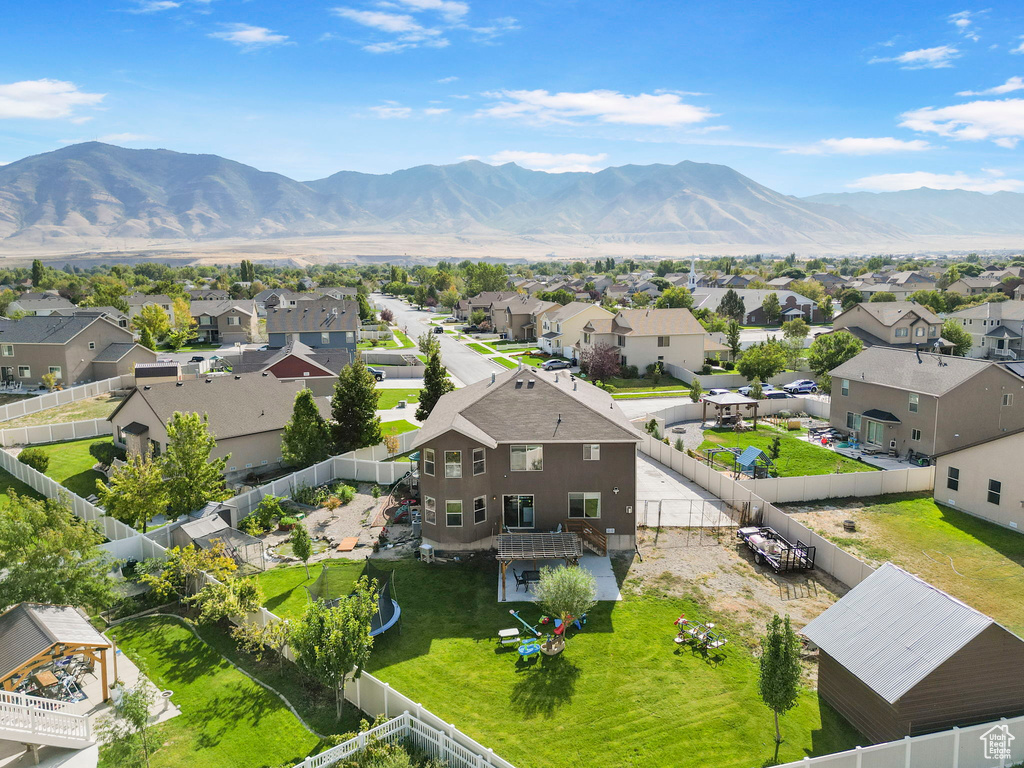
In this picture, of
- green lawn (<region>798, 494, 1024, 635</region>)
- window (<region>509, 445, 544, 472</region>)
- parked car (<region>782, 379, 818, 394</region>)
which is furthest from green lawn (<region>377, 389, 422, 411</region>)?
green lawn (<region>798, 494, 1024, 635</region>)

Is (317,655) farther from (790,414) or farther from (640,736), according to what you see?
(790,414)

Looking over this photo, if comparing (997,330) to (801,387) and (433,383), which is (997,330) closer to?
(801,387)

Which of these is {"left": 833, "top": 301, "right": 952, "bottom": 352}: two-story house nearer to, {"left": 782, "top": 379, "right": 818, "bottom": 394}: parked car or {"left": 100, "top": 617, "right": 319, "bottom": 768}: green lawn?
{"left": 782, "top": 379, "right": 818, "bottom": 394}: parked car

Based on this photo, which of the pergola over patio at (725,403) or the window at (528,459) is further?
the pergola over patio at (725,403)

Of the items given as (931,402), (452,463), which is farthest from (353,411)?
(931,402)

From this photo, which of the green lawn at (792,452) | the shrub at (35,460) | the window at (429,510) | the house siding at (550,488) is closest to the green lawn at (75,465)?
the shrub at (35,460)

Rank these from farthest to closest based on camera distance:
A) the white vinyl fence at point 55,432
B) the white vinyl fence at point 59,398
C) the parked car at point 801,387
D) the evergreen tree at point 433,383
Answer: the parked car at point 801,387
the white vinyl fence at point 59,398
the evergreen tree at point 433,383
the white vinyl fence at point 55,432

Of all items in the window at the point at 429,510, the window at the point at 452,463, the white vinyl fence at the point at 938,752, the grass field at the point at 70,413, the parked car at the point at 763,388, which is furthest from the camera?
the parked car at the point at 763,388

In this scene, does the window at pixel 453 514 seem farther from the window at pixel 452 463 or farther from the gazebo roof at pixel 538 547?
the gazebo roof at pixel 538 547

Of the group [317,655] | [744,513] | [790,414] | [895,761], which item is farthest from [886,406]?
[317,655]
